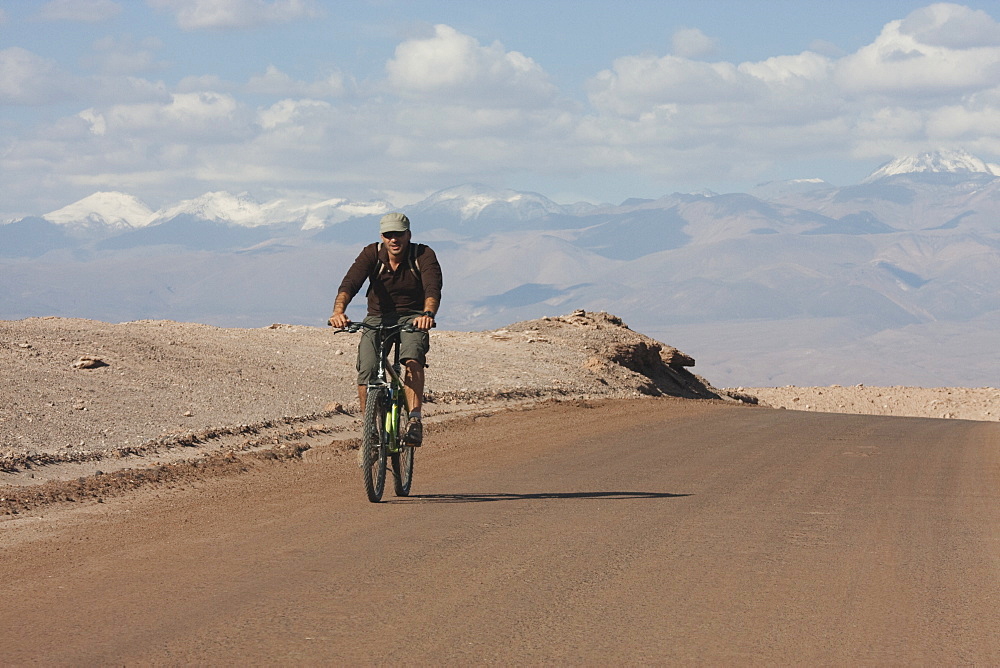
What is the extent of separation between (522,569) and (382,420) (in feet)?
9.46

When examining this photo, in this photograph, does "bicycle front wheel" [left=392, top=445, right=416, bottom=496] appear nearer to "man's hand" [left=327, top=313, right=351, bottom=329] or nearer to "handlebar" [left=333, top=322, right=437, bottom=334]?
"handlebar" [left=333, top=322, right=437, bottom=334]

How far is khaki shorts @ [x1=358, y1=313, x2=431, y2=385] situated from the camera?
965 centimetres

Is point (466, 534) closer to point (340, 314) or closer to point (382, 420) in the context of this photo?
point (382, 420)

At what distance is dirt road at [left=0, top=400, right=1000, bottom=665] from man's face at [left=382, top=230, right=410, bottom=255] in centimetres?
204

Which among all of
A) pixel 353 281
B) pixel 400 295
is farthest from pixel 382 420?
pixel 353 281

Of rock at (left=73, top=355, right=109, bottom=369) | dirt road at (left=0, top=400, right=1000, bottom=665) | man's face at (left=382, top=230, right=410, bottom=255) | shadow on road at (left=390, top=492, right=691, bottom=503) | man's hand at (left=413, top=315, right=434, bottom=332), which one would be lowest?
dirt road at (left=0, top=400, right=1000, bottom=665)

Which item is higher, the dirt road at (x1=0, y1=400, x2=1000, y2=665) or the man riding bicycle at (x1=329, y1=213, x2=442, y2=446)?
the man riding bicycle at (x1=329, y1=213, x2=442, y2=446)

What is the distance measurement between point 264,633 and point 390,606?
0.75 m

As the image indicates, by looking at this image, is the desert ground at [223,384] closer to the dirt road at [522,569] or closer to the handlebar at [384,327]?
the dirt road at [522,569]

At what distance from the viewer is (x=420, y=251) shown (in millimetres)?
9781

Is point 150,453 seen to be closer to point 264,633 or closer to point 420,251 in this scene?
point 420,251

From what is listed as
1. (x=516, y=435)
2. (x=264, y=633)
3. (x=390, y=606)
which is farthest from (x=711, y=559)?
(x=516, y=435)

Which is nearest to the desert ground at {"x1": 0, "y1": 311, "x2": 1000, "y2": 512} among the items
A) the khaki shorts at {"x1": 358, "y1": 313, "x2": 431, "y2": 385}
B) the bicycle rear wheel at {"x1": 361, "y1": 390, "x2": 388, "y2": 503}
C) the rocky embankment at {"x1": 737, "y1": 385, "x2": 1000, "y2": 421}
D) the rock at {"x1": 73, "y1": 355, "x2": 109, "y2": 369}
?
the rock at {"x1": 73, "y1": 355, "x2": 109, "y2": 369}

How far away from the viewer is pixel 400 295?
9.79m
